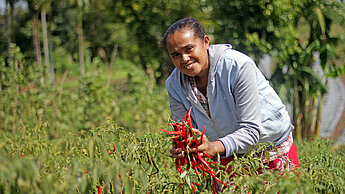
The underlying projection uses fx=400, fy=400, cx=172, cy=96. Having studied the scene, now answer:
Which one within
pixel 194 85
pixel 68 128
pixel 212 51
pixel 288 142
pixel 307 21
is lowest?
pixel 68 128

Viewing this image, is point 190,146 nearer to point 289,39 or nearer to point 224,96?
point 224,96

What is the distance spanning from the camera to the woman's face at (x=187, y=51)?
5.86 feet

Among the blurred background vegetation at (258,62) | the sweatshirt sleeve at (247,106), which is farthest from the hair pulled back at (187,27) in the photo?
the blurred background vegetation at (258,62)

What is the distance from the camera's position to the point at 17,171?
1.11m

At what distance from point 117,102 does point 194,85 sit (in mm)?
2733

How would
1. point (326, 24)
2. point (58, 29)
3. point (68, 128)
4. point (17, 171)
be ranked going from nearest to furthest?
point (17, 171) → point (68, 128) → point (326, 24) → point (58, 29)

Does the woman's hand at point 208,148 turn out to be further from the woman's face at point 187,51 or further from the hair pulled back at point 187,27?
the hair pulled back at point 187,27

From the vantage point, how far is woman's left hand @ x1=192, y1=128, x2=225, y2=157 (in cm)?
160

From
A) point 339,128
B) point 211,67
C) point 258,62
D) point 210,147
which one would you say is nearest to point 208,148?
point 210,147

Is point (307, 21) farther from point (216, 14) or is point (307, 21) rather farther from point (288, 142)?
point (288, 142)

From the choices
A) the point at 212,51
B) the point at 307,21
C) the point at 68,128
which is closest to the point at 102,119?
the point at 68,128

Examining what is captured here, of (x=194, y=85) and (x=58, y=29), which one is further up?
(x=58, y=29)

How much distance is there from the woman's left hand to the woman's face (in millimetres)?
348

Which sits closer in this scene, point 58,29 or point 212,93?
point 212,93
